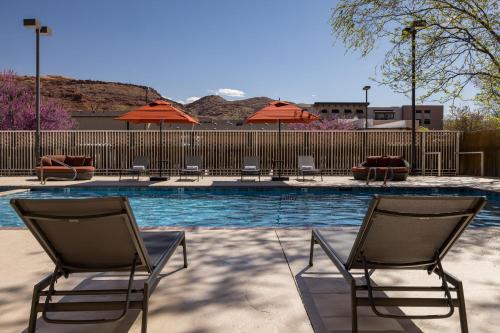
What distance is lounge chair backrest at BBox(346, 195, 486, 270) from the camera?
2072 mm

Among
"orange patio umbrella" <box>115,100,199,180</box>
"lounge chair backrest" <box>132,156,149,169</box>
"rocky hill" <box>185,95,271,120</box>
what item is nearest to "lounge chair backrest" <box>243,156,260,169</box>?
"orange patio umbrella" <box>115,100,199,180</box>

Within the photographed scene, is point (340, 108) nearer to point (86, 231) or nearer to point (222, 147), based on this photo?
point (222, 147)

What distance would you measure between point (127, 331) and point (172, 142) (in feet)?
42.9

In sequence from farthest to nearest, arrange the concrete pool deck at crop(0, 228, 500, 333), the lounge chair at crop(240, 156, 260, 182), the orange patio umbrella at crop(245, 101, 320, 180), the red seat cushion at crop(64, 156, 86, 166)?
the red seat cushion at crop(64, 156, 86, 166) < the lounge chair at crop(240, 156, 260, 182) < the orange patio umbrella at crop(245, 101, 320, 180) < the concrete pool deck at crop(0, 228, 500, 333)

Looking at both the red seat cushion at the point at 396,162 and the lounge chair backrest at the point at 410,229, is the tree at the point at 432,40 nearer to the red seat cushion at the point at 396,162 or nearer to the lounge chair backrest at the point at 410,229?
the red seat cushion at the point at 396,162

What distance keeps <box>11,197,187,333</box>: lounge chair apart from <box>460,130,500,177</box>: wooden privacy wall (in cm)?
1506

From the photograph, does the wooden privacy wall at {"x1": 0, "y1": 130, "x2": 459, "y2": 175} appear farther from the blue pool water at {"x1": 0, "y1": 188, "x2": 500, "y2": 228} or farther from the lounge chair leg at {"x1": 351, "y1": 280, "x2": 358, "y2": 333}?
the lounge chair leg at {"x1": 351, "y1": 280, "x2": 358, "y2": 333}

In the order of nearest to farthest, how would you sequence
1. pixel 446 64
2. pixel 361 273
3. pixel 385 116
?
pixel 361 273 < pixel 446 64 < pixel 385 116

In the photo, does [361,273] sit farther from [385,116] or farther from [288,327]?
[385,116]

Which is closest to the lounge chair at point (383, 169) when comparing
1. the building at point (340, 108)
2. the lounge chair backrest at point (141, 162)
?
the lounge chair backrest at point (141, 162)

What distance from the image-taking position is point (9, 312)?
249 cm

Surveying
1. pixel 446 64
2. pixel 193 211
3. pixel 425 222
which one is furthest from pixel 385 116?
pixel 425 222

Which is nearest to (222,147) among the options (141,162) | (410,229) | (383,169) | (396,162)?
(141,162)

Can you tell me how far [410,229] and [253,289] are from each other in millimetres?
1235
